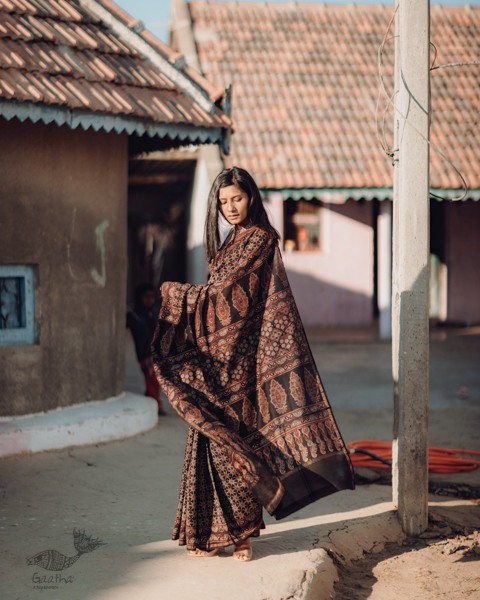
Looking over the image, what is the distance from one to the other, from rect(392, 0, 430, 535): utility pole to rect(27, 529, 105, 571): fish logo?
1.81m

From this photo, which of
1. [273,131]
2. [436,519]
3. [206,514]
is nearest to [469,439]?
[436,519]

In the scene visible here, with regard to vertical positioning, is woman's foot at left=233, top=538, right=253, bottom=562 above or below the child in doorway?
below

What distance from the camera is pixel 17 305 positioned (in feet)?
23.0

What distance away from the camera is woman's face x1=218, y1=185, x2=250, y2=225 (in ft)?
14.2

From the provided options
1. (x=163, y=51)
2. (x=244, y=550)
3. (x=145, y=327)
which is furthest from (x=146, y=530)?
(x=163, y=51)

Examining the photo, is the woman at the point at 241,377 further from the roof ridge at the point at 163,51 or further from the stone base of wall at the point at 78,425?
the roof ridge at the point at 163,51

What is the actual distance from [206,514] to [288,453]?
50 centimetres

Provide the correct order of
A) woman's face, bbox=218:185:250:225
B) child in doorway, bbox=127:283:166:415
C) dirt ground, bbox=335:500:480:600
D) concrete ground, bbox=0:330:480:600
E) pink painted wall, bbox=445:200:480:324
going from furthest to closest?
1. pink painted wall, bbox=445:200:480:324
2. child in doorway, bbox=127:283:166:415
3. dirt ground, bbox=335:500:480:600
4. woman's face, bbox=218:185:250:225
5. concrete ground, bbox=0:330:480:600

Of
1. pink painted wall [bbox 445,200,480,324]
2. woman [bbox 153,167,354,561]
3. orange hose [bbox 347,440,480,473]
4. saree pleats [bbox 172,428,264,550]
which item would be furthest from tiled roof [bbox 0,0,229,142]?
pink painted wall [bbox 445,200,480,324]

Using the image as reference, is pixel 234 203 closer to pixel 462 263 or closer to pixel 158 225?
pixel 462 263

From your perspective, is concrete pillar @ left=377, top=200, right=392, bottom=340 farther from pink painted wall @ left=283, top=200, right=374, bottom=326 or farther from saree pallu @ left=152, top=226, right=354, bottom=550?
saree pallu @ left=152, top=226, right=354, bottom=550

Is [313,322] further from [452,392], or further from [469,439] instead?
[469,439]

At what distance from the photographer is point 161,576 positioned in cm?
424

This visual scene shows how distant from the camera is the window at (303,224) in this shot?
56.3ft
